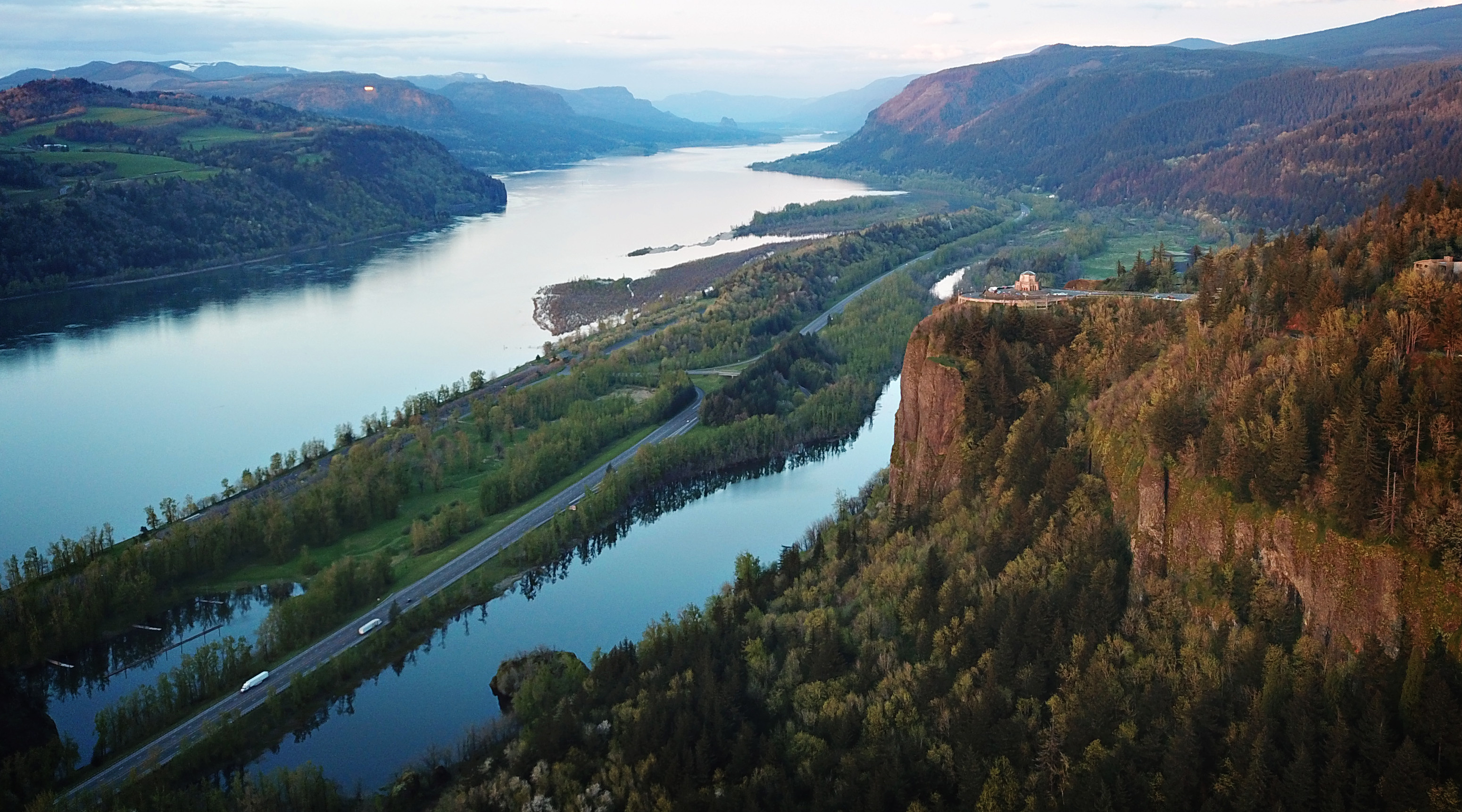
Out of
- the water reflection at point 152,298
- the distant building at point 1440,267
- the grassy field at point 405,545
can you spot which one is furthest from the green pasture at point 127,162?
the distant building at point 1440,267

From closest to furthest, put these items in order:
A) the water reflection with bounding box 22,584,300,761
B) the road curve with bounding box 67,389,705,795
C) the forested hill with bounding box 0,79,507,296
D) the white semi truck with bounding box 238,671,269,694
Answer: the road curve with bounding box 67,389,705,795 → the white semi truck with bounding box 238,671,269,694 → the water reflection with bounding box 22,584,300,761 → the forested hill with bounding box 0,79,507,296

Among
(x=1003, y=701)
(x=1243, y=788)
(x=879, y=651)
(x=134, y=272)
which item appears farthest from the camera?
(x=134, y=272)

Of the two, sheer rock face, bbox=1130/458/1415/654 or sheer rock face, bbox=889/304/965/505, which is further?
sheer rock face, bbox=889/304/965/505

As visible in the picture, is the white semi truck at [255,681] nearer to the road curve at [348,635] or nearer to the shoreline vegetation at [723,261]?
the road curve at [348,635]

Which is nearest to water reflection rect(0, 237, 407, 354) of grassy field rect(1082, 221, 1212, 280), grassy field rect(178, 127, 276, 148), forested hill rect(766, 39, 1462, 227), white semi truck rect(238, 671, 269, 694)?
grassy field rect(178, 127, 276, 148)

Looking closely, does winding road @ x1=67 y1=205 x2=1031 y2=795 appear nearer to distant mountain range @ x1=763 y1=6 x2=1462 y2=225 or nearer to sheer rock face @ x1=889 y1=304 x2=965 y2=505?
sheer rock face @ x1=889 y1=304 x2=965 y2=505

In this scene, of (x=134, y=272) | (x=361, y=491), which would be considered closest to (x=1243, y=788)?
(x=361, y=491)

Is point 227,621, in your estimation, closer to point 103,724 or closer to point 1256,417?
point 103,724
